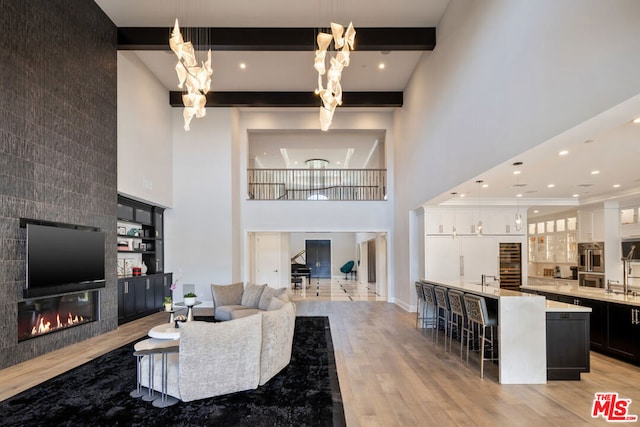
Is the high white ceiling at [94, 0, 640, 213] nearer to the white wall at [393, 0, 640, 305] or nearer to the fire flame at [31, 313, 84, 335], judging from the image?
the white wall at [393, 0, 640, 305]

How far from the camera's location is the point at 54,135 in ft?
17.4

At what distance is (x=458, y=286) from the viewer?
5949 mm

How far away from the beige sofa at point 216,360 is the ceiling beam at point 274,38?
5.41 metres

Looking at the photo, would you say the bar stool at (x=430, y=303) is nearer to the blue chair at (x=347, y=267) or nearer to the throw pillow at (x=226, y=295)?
the throw pillow at (x=226, y=295)

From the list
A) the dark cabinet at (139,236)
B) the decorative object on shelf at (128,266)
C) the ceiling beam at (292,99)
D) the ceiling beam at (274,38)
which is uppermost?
the ceiling beam at (274,38)

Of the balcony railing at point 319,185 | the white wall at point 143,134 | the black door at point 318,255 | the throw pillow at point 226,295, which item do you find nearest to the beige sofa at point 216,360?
the throw pillow at point 226,295

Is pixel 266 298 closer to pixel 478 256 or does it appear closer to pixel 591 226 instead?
pixel 478 256

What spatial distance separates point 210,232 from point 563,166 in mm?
7830

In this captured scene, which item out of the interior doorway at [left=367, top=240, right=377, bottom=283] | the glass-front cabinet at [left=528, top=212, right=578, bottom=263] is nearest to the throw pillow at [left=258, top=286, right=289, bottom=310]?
the glass-front cabinet at [left=528, top=212, right=578, bottom=263]

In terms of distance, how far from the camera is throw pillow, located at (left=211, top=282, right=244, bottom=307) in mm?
6941

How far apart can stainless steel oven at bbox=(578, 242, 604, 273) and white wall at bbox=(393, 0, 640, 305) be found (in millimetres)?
4016

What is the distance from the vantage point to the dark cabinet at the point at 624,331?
469 cm

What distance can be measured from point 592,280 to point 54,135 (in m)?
10.7

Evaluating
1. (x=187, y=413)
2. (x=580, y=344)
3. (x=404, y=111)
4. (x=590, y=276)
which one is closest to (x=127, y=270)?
(x=187, y=413)
